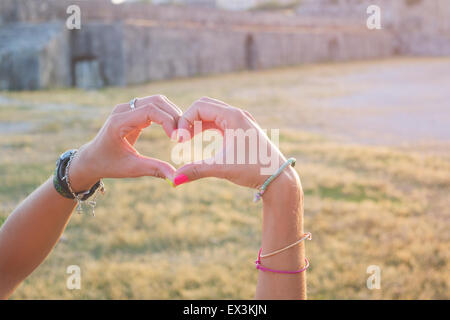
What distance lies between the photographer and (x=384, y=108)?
11578 mm

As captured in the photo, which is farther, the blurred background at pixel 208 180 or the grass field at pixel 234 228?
the blurred background at pixel 208 180

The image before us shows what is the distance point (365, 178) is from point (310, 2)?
35645 mm

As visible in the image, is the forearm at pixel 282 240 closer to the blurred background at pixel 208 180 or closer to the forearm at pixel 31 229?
the forearm at pixel 31 229

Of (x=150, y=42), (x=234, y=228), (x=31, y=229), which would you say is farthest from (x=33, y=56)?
(x=31, y=229)

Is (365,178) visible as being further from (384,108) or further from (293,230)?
(384,108)

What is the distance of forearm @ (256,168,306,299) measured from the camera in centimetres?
131

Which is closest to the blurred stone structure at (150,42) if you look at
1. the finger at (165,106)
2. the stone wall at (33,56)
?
the stone wall at (33,56)

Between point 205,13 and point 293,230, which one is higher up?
point 205,13

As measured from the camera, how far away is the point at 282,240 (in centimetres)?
131

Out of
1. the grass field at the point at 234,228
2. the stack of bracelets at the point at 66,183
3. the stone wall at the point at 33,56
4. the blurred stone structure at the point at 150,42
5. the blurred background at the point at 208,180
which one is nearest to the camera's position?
the stack of bracelets at the point at 66,183

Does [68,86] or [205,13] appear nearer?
[68,86]

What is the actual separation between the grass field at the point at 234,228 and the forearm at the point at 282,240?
130 cm

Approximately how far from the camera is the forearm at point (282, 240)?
1.31 metres
